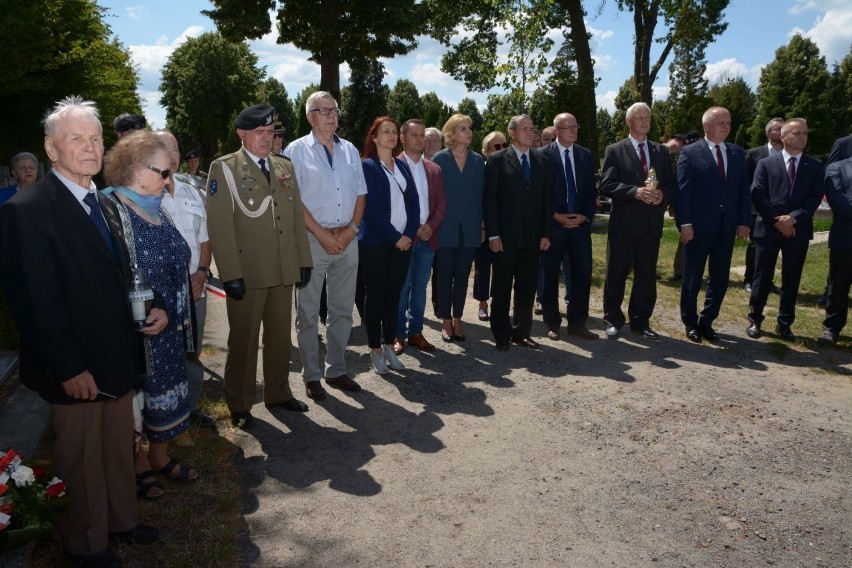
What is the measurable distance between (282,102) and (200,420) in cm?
6754

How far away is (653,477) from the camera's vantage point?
4059 millimetres

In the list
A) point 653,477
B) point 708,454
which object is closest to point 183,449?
point 653,477

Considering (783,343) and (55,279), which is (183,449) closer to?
(55,279)

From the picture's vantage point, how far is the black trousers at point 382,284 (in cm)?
588

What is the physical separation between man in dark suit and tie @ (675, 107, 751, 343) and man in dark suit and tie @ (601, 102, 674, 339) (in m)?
0.23

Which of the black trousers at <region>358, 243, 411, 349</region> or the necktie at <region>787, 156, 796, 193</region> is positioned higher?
the necktie at <region>787, 156, 796, 193</region>

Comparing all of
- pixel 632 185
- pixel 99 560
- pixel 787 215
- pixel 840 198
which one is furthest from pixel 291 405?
pixel 840 198

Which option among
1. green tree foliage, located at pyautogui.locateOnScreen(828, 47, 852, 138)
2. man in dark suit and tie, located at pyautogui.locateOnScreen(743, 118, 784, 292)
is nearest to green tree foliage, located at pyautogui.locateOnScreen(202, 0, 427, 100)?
man in dark suit and tie, located at pyautogui.locateOnScreen(743, 118, 784, 292)

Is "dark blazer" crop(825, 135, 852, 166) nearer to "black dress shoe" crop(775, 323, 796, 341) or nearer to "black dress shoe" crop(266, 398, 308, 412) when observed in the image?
"black dress shoe" crop(775, 323, 796, 341)

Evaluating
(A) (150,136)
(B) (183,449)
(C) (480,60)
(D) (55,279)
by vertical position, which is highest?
(C) (480,60)

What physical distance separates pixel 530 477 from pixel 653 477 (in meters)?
0.79

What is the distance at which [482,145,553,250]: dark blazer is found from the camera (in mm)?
6637

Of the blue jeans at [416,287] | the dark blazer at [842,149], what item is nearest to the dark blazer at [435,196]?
the blue jeans at [416,287]

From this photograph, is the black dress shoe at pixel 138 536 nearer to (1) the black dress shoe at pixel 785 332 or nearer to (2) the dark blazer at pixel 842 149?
(1) the black dress shoe at pixel 785 332
